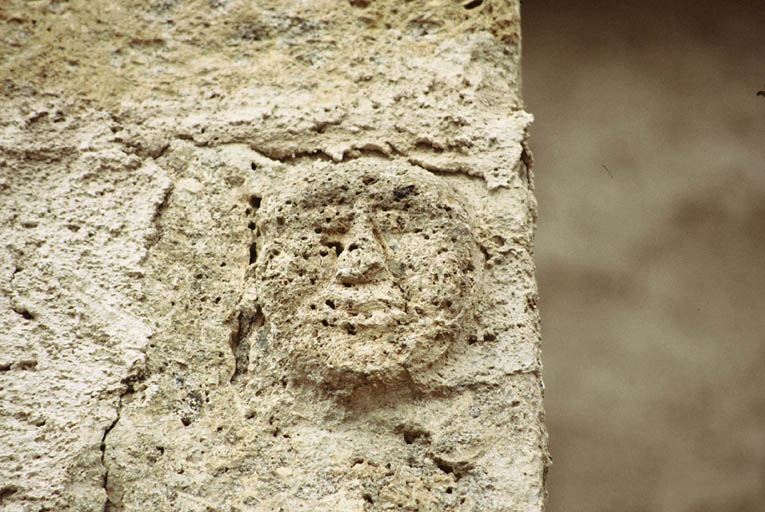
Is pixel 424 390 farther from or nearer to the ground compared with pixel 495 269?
nearer to the ground

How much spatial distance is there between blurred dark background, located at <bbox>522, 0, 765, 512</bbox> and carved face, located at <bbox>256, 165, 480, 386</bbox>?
99cm

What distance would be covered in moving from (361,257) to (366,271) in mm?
18

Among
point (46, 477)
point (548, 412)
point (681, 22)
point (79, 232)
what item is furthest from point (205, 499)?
point (681, 22)

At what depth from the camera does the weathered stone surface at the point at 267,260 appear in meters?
1.17

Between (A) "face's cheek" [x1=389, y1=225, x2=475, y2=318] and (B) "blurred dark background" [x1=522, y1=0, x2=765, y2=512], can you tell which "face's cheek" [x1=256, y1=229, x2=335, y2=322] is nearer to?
(A) "face's cheek" [x1=389, y1=225, x2=475, y2=318]

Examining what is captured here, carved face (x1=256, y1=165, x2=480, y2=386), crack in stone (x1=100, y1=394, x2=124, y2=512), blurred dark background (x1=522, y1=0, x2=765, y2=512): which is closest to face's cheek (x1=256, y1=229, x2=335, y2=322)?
carved face (x1=256, y1=165, x2=480, y2=386)

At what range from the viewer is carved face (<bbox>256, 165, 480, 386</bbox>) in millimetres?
1167

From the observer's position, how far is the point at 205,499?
3.83 ft

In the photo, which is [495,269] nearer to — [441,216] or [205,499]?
[441,216]

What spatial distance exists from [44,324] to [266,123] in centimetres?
39

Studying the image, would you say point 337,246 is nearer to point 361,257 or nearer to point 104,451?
point 361,257

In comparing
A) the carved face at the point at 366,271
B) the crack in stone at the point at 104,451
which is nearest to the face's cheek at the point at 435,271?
the carved face at the point at 366,271

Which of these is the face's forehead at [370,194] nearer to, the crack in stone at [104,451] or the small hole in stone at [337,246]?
the small hole in stone at [337,246]

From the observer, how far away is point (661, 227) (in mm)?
2225
